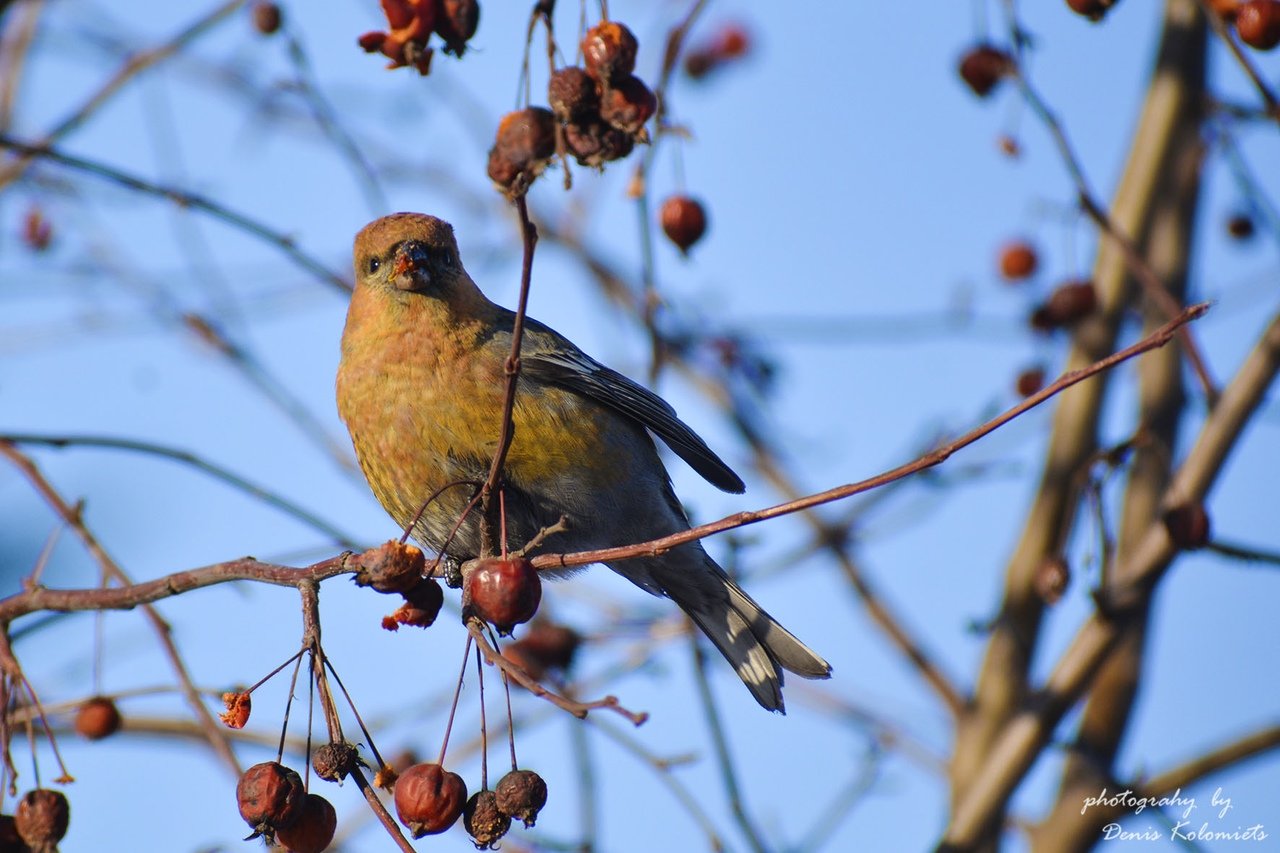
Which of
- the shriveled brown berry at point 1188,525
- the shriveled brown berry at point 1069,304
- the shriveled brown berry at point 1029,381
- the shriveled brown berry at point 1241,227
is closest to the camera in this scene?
the shriveled brown berry at point 1188,525

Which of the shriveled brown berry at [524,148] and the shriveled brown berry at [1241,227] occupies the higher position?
the shriveled brown berry at [1241,227]

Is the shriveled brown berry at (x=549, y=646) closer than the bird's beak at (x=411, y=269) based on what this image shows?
No

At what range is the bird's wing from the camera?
4273 millimetres

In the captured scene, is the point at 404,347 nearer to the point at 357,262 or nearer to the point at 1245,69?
the point at 357,262

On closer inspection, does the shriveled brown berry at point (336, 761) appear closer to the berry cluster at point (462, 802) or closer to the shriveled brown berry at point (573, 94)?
the berry cluster at point (462, 802)

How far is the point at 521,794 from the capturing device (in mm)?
2398

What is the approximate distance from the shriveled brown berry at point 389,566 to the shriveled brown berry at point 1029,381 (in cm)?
307

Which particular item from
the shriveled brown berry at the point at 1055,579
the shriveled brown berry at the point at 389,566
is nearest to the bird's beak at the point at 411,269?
the shriveled brown berry at the point at 389,566

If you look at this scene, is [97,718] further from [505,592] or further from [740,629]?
[740,629]

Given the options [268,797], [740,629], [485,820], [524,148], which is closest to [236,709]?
[268,797]

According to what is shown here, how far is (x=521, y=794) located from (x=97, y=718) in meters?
1.46

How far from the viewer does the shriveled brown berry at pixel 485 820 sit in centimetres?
246

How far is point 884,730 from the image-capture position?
5191 millimetres

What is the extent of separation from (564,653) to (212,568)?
1984 mm
